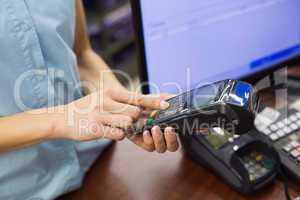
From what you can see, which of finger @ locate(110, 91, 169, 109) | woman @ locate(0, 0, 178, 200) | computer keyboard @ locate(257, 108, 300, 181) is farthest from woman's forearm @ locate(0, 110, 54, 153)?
computer keyboard @ locate(257, 108, 300, 181)

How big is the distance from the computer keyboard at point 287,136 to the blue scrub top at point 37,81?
0.32 meters

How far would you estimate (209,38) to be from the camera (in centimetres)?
66

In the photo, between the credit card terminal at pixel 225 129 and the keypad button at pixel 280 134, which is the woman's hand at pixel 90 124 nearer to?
the credit card terminal at pixel 225 129

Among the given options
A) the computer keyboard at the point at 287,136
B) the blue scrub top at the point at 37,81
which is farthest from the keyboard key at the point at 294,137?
the blue scrub top at the point at 37,81

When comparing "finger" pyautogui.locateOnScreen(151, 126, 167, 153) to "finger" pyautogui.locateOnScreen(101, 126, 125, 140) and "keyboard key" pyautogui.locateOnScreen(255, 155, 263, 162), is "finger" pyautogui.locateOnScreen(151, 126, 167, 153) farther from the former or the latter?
"keyboard key" pyautogui.locateOnScreen(255, 155, 263, 162)

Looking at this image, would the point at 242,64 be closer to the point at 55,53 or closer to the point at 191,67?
the point at 191,67

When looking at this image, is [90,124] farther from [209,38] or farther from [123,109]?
[209,38]

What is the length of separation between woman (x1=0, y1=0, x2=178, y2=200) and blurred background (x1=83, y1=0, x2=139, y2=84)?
1286mm

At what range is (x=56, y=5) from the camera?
1.92 ft

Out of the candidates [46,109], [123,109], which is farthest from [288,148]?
[46,109]

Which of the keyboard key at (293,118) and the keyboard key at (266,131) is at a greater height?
the keyboard key at (266,131)

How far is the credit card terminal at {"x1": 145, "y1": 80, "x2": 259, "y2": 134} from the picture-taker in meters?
0.50

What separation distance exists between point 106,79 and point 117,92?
12 cm

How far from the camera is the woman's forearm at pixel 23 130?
1.72ft
